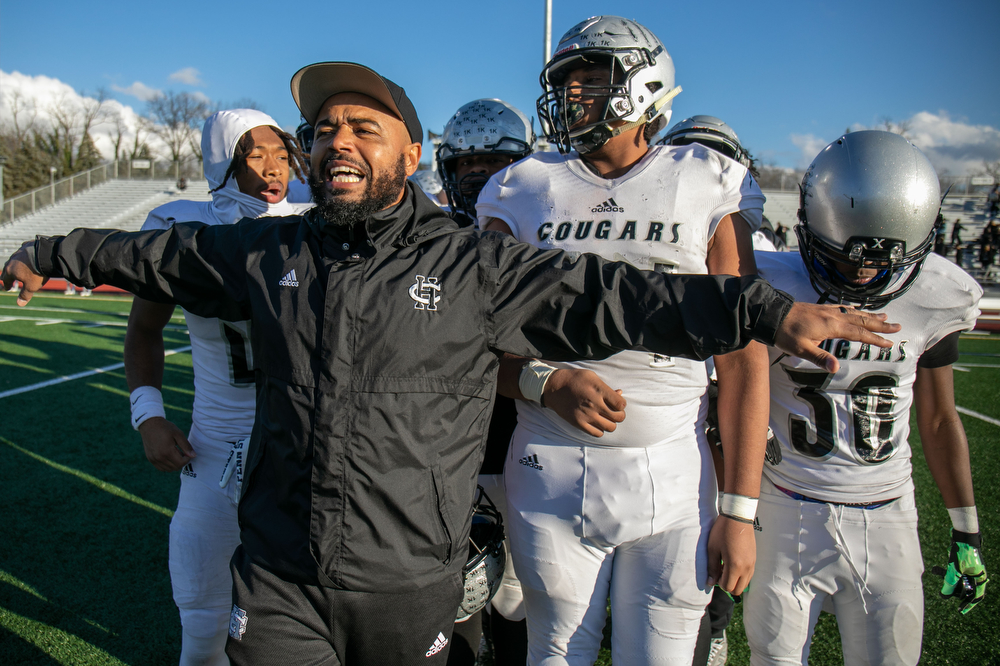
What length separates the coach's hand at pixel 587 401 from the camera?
5.66 ft

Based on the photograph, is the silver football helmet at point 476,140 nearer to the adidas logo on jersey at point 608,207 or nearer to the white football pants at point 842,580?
the adidas logo on jersey at point 608,207

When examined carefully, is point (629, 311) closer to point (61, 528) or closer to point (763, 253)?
point (763, 253)

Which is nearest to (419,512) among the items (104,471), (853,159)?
(853,159)

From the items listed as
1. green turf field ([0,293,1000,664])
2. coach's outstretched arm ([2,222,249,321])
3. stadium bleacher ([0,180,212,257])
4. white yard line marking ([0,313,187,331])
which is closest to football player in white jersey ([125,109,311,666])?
coach's outstretched arm ([2,222,249,321])

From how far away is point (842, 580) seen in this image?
2098 millimetres

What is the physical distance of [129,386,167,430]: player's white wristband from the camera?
2436mm

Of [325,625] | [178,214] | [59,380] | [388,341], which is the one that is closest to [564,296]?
[388,341]

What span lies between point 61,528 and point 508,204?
400 centimetres

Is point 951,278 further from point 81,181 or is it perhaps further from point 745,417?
point 81,181

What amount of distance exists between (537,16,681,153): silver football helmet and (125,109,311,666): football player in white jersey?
1.28 meters

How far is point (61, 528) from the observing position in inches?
170

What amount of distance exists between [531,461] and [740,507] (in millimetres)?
618

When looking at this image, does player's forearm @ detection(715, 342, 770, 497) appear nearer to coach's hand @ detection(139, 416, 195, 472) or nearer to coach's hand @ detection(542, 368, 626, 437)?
coach's hand @ detection(542, 368, 626, 437)

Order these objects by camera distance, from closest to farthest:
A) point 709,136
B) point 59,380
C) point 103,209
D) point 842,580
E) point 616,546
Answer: point 616,546 < point 842,580 < point 709,136 < point 59,380 < point 103,209
